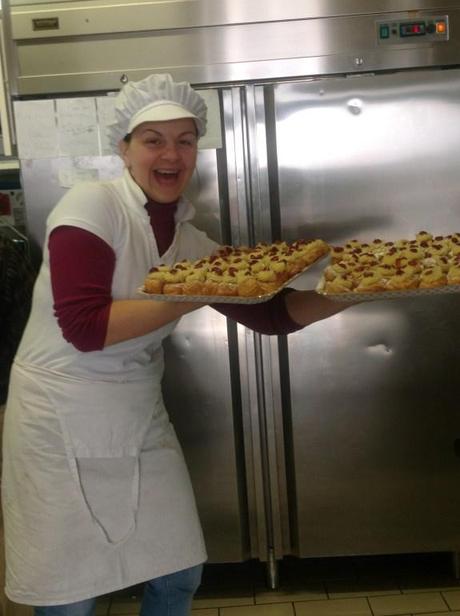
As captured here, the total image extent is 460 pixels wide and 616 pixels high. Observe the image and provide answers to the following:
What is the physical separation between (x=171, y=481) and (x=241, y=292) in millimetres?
466

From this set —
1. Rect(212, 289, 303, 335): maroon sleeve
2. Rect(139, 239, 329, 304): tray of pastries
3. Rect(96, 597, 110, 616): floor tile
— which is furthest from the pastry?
Rect(96, 597, 110, 616): floor tile

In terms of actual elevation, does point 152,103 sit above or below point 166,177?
above

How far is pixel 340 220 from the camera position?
2273mm

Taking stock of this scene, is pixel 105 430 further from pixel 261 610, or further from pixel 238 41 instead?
pixel 238 41

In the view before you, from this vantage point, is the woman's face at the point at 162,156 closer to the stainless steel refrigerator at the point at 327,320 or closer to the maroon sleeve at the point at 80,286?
the maroon sleeve at the point at 80,286

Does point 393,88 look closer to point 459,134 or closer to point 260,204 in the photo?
point 459,134

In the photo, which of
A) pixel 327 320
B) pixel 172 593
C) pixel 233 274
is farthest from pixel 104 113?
pixel 172 593

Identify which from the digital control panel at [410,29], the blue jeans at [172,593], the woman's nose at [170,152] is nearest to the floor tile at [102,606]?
the blue jeans at [172,593]

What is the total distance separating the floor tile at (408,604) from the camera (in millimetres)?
2285

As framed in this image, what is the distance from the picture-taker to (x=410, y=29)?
7.25 ft

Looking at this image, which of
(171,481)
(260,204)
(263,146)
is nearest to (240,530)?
(171,481)

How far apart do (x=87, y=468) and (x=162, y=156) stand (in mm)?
640

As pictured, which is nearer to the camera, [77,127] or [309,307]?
[309,307]

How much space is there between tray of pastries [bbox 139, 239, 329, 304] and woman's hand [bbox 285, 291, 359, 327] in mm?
86
